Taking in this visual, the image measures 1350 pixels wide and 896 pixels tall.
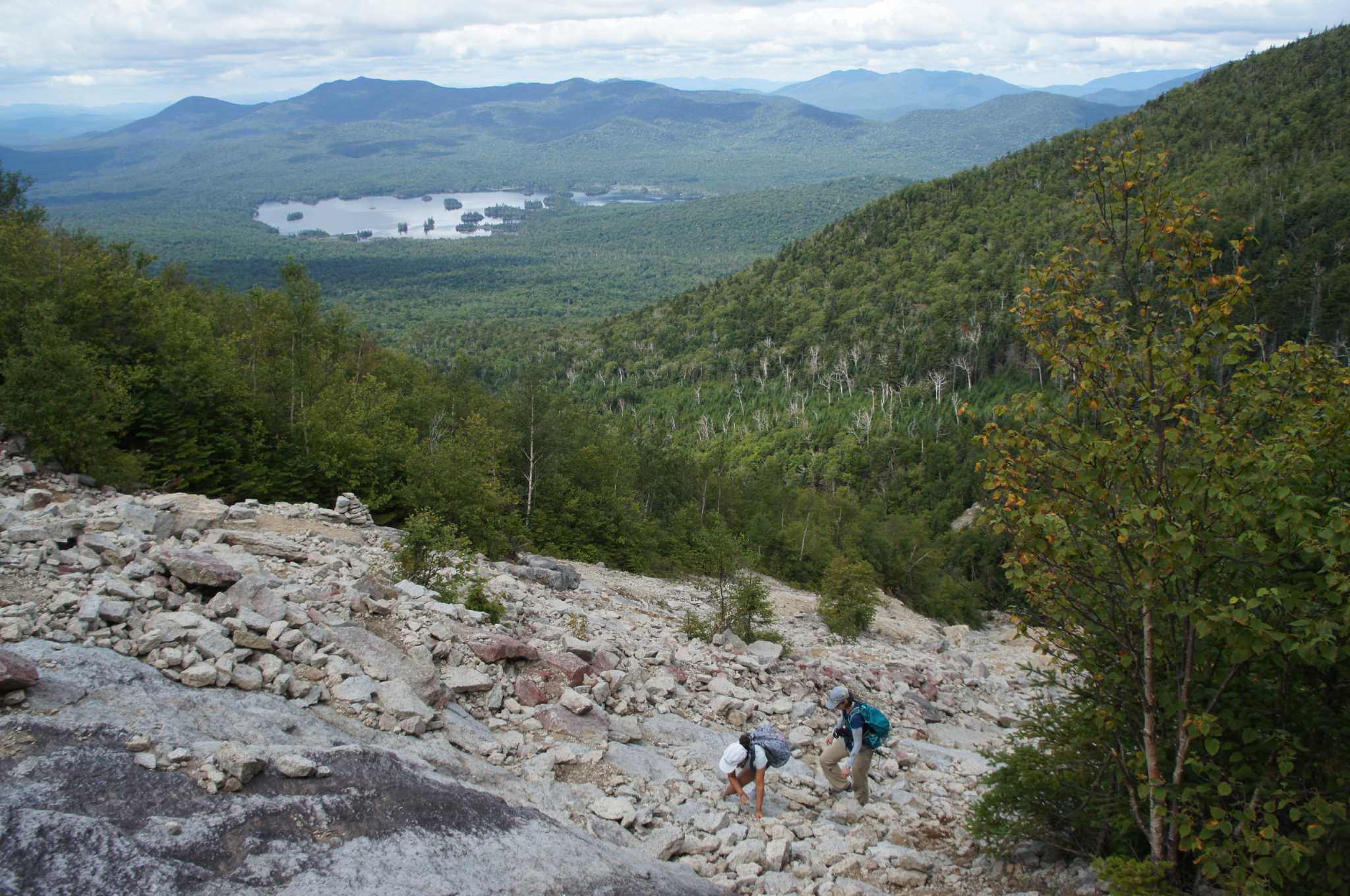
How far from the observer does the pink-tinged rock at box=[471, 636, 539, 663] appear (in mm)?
12977

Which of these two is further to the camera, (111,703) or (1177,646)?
(111,703)

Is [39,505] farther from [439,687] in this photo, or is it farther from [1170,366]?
[1170,366]

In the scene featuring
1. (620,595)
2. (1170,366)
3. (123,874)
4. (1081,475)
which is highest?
(1170,366)

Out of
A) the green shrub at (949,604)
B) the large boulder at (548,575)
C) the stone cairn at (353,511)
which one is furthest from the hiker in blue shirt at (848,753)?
the green shrub at (949,604)

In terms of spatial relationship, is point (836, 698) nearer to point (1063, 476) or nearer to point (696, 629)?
point (1063, 476)

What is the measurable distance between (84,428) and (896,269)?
158375 mm

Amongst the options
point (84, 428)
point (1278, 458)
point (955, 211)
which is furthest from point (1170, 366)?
point (955, 211)

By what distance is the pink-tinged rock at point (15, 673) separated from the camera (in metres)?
7.76

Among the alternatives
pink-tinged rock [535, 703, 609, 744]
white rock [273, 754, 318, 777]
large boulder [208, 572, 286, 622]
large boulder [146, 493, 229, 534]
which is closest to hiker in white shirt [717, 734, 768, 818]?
pink-tinged rock [535, 703, 609, 744]

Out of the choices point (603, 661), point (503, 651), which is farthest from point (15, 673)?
point (603, 661)

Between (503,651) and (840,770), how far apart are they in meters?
5.70

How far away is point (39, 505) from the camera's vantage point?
1595cm

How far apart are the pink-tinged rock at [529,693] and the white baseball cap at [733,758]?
120 inches

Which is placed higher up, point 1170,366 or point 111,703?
point 1170,366
